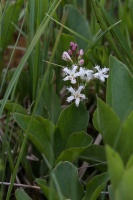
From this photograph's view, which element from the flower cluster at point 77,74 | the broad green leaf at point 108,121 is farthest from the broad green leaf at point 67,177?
the flower cluster at point 77,74

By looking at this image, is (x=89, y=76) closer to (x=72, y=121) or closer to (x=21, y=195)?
(x=72, y=121)

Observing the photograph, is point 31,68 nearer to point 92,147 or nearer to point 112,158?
point 92,147

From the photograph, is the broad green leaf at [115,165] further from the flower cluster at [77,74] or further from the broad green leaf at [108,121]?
the flower cluster at [77,74]

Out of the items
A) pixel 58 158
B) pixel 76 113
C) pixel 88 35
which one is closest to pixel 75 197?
pixel 58 158

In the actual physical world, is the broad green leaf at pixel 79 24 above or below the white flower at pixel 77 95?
above

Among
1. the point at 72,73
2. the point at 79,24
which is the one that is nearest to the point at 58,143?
the point at 72,73

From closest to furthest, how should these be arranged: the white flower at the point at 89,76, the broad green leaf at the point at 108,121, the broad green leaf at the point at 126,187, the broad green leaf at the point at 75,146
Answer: the broad green leaf at the point at 126,187 < the broad green leaf at the point at 108,121 < the broad green leaf at the point at 75,146 < the white flower at the point at 89,76

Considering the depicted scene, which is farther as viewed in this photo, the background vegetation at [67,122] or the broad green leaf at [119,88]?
the broad green leaf at [119,88]

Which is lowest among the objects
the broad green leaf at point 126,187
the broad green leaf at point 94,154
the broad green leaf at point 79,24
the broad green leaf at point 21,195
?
the broad green leaf at point 21,195
